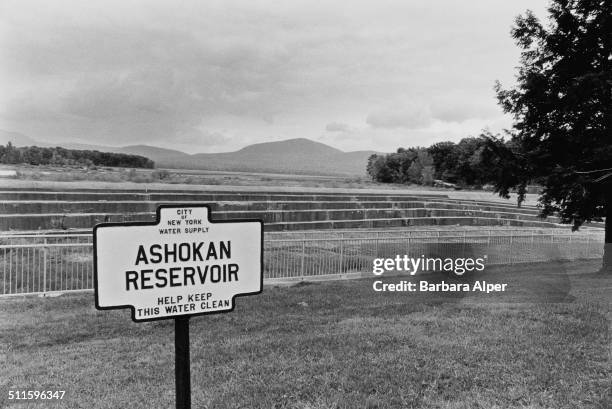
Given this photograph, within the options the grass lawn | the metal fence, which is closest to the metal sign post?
the grass lawn

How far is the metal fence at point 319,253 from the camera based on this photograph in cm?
1064

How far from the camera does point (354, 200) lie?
37531 mm

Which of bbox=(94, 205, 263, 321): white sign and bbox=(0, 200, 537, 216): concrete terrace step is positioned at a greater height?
bbox=(94, 205, 263, 321): white sign

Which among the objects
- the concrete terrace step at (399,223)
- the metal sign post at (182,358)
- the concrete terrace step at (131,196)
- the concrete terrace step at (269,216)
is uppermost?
the metal sign post at (182,358)

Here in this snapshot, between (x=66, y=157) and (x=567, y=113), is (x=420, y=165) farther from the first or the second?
(x=567, y=113)

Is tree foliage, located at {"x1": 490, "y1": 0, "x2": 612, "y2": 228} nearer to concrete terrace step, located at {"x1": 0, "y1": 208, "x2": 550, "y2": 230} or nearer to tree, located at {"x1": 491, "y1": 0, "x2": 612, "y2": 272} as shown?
tree, located at {"x1": 491, "y1": 0, "x2": 612, "y2": 272}

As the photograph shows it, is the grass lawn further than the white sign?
Yes

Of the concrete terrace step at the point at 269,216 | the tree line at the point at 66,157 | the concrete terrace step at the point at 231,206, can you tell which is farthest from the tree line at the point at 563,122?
the tree line at the point at 66,157

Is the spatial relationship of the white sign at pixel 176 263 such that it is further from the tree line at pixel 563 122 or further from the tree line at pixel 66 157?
the tree line at pixel 66 157

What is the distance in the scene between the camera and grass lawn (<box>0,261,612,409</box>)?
435 centimetres

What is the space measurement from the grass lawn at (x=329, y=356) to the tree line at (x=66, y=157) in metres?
36.0

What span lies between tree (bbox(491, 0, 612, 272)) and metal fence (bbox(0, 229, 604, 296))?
1989 mm

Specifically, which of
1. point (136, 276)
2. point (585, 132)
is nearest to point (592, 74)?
point (585, 132)

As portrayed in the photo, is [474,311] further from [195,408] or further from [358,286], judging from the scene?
[195,408]
